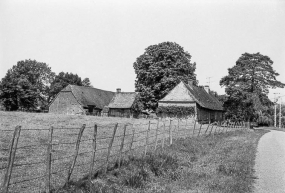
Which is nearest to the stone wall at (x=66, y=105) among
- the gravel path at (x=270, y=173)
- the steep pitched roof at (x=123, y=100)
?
the steep pitched roof at (x=123, y=100)

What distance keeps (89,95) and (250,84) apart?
106ft

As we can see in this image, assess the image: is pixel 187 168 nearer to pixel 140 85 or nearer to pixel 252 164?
pixel 252 164

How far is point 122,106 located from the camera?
199ft

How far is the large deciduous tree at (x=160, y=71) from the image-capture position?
170 feet

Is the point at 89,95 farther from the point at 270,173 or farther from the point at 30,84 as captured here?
the point at 270,173

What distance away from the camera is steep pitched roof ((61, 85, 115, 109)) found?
59.4m

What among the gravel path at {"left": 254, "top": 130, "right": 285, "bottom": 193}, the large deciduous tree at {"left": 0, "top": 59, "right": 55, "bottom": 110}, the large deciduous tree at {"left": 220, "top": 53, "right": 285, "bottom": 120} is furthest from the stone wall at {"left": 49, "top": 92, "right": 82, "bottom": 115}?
the gravel path at {"left": 254, "top": 130, "right": 285, "bottom": 193}

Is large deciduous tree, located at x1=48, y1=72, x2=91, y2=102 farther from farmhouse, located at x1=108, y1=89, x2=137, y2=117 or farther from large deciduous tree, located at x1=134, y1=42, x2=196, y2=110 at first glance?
large deciduous tree, located at x1=134, y1=42, x2=196, y2=110

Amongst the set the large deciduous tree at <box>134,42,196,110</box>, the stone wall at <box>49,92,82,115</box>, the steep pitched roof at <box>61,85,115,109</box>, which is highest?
the large deciduous tree at <box>134,42,196,110</box>

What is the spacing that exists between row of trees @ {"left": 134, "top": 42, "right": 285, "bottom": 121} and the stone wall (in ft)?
41.3

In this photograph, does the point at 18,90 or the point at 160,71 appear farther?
the point at 18,90

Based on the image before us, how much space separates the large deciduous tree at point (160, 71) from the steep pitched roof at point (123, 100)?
7243mm

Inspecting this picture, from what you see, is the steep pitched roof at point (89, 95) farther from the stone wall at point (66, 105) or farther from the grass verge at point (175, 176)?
the grass verge at point (175, 176)

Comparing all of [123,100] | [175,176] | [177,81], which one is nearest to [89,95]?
[123,100]
